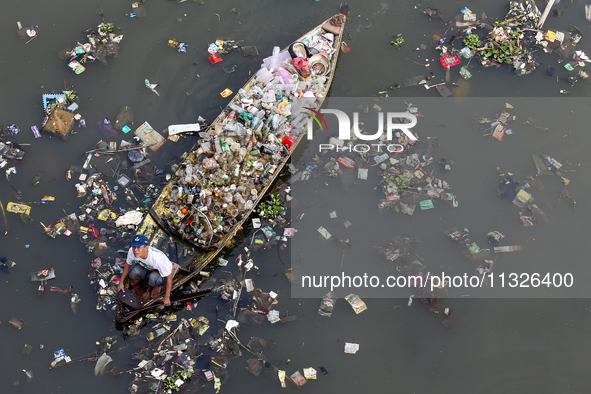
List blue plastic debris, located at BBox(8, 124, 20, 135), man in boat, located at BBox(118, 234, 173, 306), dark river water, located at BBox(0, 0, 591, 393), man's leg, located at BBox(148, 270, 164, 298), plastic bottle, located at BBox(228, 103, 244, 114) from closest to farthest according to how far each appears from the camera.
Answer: man in boat, located at BBox(118, 234, 173, 306) < man's leg, located at BBox(148, 270, 164, 298) < dark river water, located at BBox(0, 0, 591, 393) < plastic bottle, located at BBox(228, 103, 244, 114) < blue plastic debris, located at BBox(8, 124, 20, 135)

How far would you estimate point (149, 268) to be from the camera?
6.88 meters

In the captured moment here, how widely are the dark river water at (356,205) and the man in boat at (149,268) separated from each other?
1144mm

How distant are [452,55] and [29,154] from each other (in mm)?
8924

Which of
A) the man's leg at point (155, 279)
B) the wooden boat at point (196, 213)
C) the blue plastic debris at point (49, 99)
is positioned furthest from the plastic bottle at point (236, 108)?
the blue plastic debris at point (49, 99)

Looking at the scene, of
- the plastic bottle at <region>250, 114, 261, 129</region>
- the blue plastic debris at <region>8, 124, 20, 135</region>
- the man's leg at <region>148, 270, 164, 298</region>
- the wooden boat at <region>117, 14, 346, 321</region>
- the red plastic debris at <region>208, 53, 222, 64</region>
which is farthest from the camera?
the red plastic debris at <region>208, 53, 222, 64</region>

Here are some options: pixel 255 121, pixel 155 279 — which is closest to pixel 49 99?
pixel 255 121

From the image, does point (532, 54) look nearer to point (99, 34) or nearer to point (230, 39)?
point (230, 39)

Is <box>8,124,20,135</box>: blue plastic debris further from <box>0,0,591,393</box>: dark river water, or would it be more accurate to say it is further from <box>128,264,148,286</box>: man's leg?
<box>128,264,148,286</box>: man's leg

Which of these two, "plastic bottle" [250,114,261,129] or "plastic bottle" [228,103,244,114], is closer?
"plastic bottle" [250,114,261,129]

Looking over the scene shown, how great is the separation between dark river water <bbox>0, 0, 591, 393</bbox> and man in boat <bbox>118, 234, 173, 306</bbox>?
1.14 m

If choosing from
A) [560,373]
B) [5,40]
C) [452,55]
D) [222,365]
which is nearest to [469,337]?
[560,373]

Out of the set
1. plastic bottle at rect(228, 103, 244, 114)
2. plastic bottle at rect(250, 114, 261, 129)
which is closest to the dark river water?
plastic bottle at rect(228, 103, 244, 114)

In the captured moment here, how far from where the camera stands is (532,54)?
9.72m

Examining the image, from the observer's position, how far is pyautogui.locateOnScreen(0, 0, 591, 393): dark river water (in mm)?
7777
